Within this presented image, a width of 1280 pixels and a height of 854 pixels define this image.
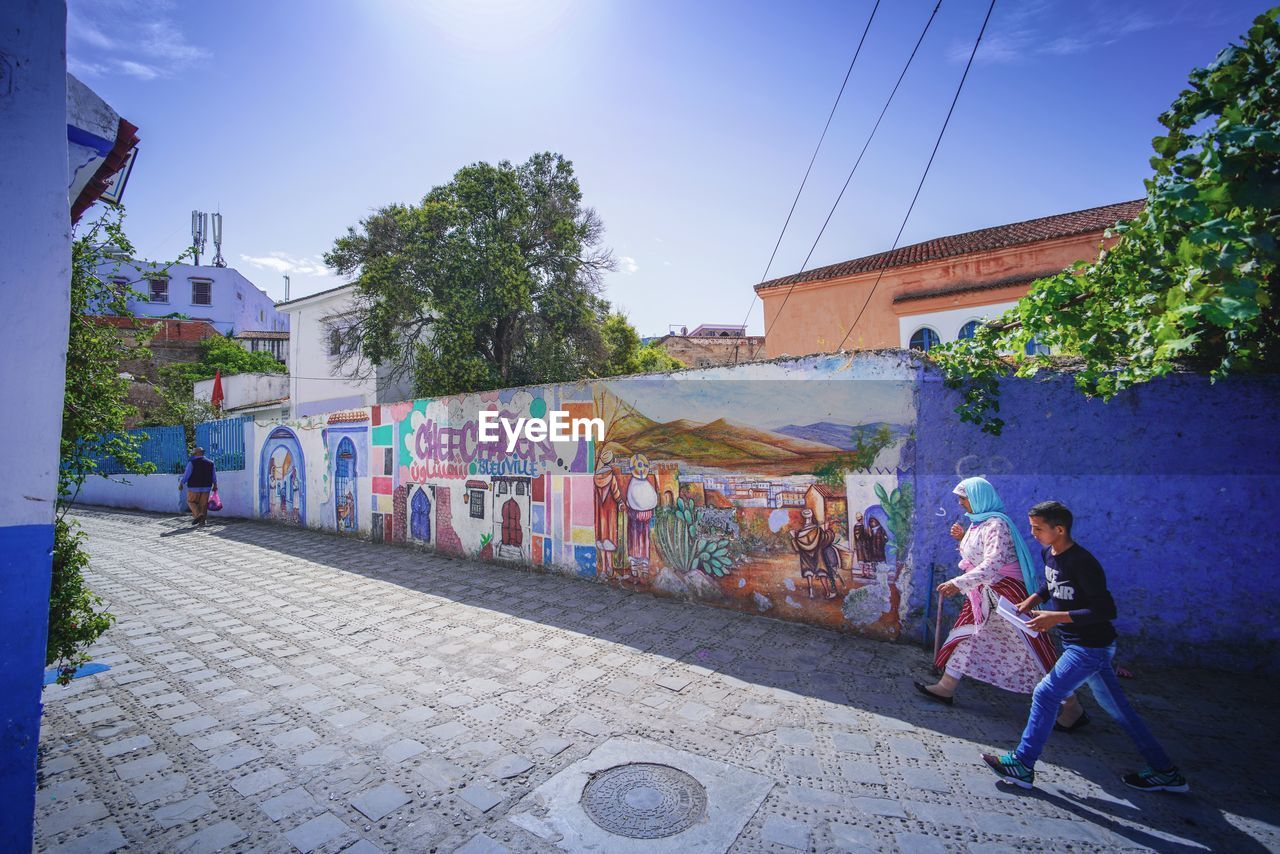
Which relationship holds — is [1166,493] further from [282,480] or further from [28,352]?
[282,480]

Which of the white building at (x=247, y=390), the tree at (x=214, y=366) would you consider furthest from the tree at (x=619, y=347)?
the tree at (x=214, y=366)

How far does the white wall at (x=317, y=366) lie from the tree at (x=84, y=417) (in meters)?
15.9

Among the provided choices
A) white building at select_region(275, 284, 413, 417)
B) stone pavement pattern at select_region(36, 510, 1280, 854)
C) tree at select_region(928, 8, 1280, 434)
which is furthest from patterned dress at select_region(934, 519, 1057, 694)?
white building at select_region(275, 284, 413, 417)

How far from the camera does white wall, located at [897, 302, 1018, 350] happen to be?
54.3 ft

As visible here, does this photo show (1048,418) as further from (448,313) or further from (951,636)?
(448,313)

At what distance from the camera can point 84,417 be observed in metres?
3.71

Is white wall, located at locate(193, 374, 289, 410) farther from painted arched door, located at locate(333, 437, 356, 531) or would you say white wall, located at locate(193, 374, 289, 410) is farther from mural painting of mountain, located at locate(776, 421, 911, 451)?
mural painting of mountain, located at locate(776, 421, 911, 451)

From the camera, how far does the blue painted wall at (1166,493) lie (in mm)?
4707

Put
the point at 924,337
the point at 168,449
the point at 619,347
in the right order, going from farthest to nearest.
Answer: the point at 924,337
the point at 619,347
the point at 168,449

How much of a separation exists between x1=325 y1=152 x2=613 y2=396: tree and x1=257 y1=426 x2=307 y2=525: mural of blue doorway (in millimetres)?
3161

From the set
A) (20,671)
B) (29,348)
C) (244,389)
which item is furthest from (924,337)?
(244,389)

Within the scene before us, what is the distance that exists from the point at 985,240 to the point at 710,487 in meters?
16.3

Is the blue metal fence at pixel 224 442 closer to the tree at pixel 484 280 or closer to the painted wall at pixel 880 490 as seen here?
the tree at pixel 484 280

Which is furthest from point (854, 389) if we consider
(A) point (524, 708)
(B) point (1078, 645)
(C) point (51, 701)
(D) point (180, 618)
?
(D) point (180, 618)
